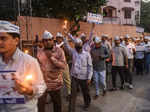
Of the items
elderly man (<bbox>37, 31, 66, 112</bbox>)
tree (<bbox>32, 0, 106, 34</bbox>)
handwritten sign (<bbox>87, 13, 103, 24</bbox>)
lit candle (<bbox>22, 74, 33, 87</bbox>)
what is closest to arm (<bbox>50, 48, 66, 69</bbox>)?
elderly man (<bbox>37, 31, 66, 112</bbox>)

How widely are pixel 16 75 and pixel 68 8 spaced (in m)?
9.40

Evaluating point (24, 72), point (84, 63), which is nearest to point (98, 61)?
point (84, 63)

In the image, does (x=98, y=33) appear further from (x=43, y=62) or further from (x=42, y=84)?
(x=42, y=84)

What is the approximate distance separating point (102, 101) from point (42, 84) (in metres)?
4.71

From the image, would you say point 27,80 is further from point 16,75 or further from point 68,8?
point 68,8

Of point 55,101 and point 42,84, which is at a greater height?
point 42,84

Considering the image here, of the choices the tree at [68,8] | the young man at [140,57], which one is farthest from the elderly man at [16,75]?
the young man at [140,57]

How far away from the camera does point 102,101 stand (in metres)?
6.61

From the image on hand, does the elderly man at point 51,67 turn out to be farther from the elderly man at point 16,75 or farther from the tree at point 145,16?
the tree at point 145,16

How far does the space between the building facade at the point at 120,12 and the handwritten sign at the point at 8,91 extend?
31.9 metres

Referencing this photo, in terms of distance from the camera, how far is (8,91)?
1.93 meters

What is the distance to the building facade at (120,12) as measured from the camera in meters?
34.7

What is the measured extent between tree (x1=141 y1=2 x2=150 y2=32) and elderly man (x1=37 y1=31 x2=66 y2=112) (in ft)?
145

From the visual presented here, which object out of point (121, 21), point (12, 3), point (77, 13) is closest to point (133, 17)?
point (121, 21)
